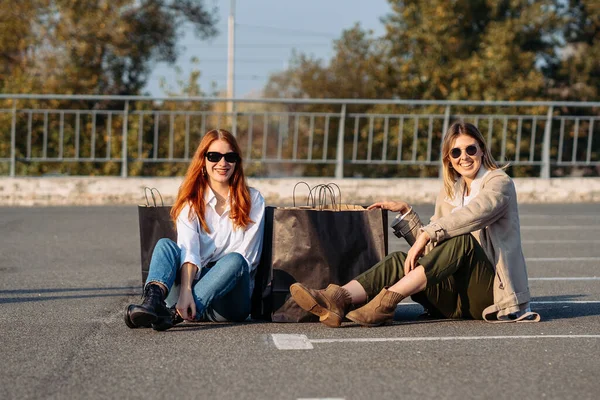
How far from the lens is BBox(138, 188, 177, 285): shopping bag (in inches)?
245

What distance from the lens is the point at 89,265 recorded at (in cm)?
910

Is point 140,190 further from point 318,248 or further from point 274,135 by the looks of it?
point 318,248

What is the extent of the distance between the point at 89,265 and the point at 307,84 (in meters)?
22.9

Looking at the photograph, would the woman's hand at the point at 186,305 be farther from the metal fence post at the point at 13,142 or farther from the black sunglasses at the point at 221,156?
the metal fence post at the point at 13,142

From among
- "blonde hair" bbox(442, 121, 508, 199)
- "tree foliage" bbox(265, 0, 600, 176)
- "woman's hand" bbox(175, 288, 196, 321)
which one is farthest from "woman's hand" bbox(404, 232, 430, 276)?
"tree foliage" bbox(265, 0, 600, 176)

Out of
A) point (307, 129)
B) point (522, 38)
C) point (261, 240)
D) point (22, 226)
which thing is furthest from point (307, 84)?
point (261, 240)

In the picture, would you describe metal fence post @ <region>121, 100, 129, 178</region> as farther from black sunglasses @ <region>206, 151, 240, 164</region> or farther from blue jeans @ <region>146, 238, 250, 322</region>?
blue jeans @ <region>146, 238, 250, 322</region>

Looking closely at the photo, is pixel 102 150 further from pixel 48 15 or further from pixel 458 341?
pixel 458 341

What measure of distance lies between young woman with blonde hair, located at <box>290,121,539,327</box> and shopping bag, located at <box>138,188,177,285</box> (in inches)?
38.8

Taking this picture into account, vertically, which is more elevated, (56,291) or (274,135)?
(274,135)

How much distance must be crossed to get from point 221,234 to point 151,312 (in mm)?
784

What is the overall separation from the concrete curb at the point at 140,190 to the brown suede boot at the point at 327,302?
939 cm

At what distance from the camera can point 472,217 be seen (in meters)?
5.80

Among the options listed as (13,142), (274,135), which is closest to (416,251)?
(274,135)
